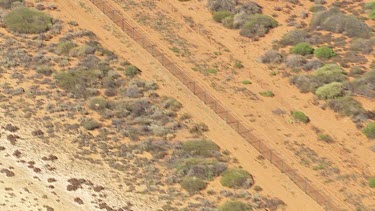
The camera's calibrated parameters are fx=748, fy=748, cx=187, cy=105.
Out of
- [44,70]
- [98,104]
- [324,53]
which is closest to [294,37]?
[324,53]

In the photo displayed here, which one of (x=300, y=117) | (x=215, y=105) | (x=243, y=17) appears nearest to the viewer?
(x=300, y=117)

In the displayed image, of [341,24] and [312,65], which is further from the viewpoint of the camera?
[341,24]

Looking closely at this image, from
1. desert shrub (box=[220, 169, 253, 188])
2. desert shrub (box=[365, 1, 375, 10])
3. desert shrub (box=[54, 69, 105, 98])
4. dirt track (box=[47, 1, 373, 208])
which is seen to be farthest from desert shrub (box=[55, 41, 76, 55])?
desert shrub (box=[365, 1, 375, 10])

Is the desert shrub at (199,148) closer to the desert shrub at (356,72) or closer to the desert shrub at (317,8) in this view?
the desert shrub at (356,72)

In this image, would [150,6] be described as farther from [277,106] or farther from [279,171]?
[279,171]

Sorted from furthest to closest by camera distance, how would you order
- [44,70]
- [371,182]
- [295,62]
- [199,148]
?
1. [295,62]
2. [44,70]
3. [199,148]
4. [371,182]

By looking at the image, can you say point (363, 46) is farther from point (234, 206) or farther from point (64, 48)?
point (64, 48)

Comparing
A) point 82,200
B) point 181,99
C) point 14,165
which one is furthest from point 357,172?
point 14,165
